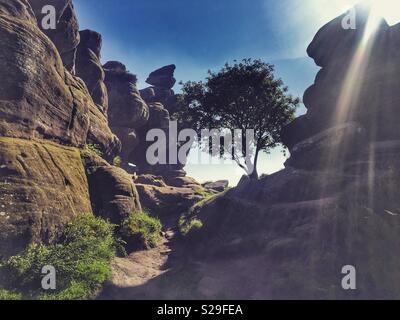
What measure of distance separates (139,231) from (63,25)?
24566mm

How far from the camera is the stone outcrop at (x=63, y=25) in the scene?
27.3 meters

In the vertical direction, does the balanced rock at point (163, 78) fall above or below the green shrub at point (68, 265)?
above

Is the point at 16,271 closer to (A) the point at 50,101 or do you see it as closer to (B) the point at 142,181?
(A) the point at 50,101

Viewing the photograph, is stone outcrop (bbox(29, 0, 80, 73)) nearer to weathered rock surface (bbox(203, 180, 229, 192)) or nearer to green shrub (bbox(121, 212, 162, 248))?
green shrub (bbox(121, 212, 162, 248))

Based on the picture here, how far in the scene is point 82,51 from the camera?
45.6 meters

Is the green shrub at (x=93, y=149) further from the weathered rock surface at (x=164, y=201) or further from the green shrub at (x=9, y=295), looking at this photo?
the green shrub at (x=9, y=295)

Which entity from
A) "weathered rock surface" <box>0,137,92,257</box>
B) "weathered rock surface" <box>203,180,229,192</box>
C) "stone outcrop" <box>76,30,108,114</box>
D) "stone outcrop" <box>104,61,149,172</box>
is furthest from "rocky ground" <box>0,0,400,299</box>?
"weathered rock surface" <box>203,180,229,192</box>

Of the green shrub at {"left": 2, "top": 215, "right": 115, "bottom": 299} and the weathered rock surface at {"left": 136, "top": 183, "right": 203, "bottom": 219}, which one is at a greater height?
the weathered rock surface at {"left": 136, "top": 183, "right": 203, "bottom": 219}

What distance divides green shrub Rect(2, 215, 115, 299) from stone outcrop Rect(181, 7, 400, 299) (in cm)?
535

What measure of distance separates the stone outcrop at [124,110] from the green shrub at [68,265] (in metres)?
40.3

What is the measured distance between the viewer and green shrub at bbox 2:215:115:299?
458 inches

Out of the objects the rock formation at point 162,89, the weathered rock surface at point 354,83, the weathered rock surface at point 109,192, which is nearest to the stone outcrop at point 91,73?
the weathered rock surface at point 109,192

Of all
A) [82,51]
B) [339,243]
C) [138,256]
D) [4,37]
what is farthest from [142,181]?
[339,243]

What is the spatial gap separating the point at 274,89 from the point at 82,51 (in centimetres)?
3147
